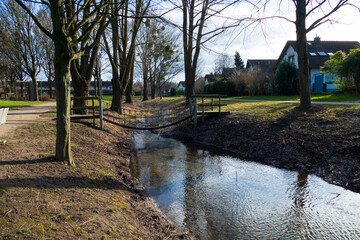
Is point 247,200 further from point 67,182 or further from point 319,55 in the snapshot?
point 319,55

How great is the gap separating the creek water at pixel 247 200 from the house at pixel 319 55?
27.0 meters

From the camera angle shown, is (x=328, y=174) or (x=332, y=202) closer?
(x=332, y=202)

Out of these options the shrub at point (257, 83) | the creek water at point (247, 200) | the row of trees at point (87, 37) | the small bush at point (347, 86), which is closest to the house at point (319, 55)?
the shrub at point (257, 83)

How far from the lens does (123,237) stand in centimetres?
330

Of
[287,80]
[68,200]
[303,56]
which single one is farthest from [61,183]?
[287,80]

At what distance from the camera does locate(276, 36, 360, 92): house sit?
30.5 metres

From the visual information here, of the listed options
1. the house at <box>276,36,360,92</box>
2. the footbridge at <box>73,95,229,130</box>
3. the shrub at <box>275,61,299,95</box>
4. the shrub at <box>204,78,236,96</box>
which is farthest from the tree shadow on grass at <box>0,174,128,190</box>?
the shrub at <box>204,78,236,96</box>

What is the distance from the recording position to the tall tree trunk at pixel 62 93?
5.00 metres

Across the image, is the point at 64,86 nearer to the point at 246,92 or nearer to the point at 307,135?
the point at 307,135

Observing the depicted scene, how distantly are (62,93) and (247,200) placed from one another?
4.32 meters

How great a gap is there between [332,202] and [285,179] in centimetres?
148

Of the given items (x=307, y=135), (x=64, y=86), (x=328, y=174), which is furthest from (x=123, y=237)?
(x=307, y=135)

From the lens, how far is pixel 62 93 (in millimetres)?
5098

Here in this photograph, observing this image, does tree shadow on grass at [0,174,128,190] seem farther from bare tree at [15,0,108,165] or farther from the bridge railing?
the bridge railing
